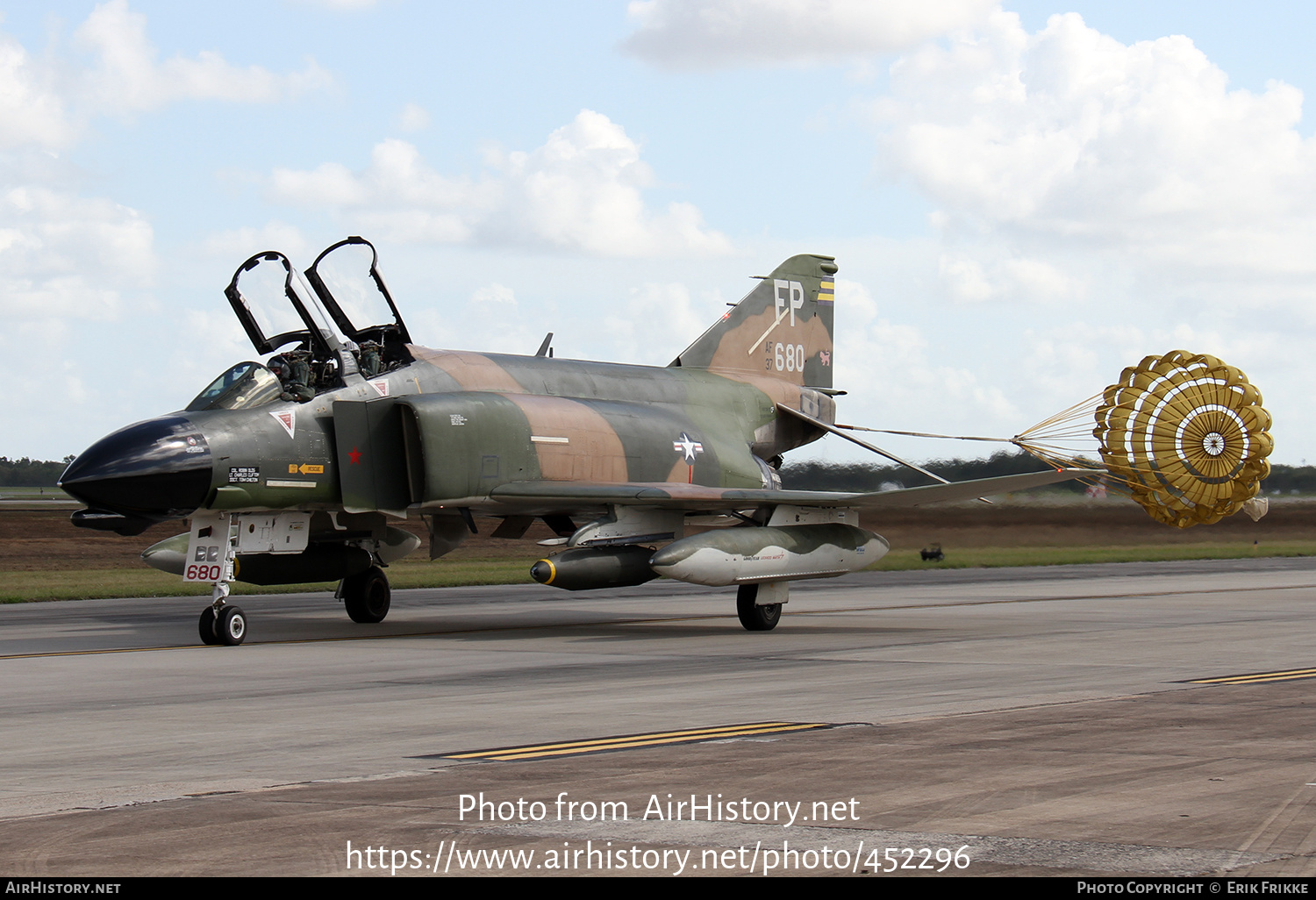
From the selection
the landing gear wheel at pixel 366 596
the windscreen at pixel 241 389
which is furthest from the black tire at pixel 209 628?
the landing gear wheel at pixel 366 596

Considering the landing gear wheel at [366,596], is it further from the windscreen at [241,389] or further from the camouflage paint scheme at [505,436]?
the windscreen at [241,389]

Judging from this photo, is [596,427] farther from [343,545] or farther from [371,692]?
[371,692]

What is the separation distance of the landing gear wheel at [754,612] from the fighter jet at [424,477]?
32mm

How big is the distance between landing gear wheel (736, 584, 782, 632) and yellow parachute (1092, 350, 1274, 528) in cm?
491

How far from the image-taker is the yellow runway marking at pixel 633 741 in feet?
26.1

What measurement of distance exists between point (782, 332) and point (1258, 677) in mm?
11299

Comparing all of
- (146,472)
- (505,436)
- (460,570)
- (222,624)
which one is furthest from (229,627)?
(460,570)

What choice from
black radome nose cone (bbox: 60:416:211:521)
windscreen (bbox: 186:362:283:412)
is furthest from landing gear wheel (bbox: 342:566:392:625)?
black radome nose cone (bbox: 60:416:211:521)

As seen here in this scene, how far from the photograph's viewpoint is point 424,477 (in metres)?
15.9

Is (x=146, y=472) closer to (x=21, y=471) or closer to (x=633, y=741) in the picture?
(x=633, y=741)

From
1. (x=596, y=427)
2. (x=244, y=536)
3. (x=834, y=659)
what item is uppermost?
(x=596, y=427)

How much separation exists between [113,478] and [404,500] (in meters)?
3.43

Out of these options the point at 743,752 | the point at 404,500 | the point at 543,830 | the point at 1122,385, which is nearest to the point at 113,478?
the point at 404,500

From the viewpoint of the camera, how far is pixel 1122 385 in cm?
1858
